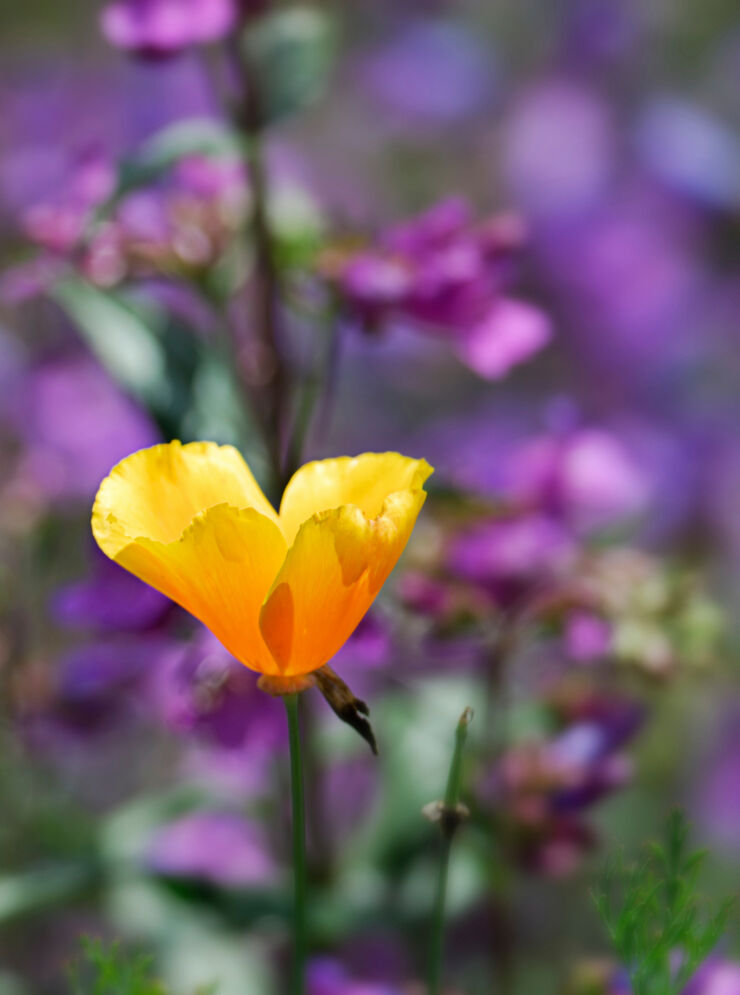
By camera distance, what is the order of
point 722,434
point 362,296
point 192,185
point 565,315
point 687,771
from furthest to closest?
point 565,315 < point 722,434 < point 687,771 < point 192,185 < point 362,296

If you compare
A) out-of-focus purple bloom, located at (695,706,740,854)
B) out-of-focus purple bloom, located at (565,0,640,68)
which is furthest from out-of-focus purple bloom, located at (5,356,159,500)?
out-of-focus purple bloom, located at (565,0,640,68)

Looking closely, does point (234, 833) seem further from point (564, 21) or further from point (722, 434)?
point (564, 21)

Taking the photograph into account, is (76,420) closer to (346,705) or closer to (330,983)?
(330,983)

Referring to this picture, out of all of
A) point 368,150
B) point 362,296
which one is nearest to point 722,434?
point 368,150

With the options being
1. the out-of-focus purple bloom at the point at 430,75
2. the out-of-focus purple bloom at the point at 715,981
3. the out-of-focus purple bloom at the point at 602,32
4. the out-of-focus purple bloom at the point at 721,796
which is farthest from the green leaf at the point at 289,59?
the out-of-focus purple bloom at the point at 602,32

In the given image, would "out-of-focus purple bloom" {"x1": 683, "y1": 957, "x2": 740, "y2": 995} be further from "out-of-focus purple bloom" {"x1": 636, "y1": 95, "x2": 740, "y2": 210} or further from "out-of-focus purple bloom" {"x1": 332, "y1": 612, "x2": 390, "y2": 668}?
"out-of-focus purple bloom" {"x1": 636, "y1": 95, "x2": 740, "y2": 210}

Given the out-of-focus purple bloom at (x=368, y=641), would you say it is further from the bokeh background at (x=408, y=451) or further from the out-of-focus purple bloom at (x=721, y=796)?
the out-of-focus purple bloom at (x=721, y=796)

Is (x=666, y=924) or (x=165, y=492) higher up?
(x=165, y=492)

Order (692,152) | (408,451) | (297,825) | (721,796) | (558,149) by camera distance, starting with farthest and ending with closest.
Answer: (558,149) → (692,152) → (408,451) → (721,796) → (297,825)

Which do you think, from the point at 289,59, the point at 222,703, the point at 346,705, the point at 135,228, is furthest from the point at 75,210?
the point at 346,705
